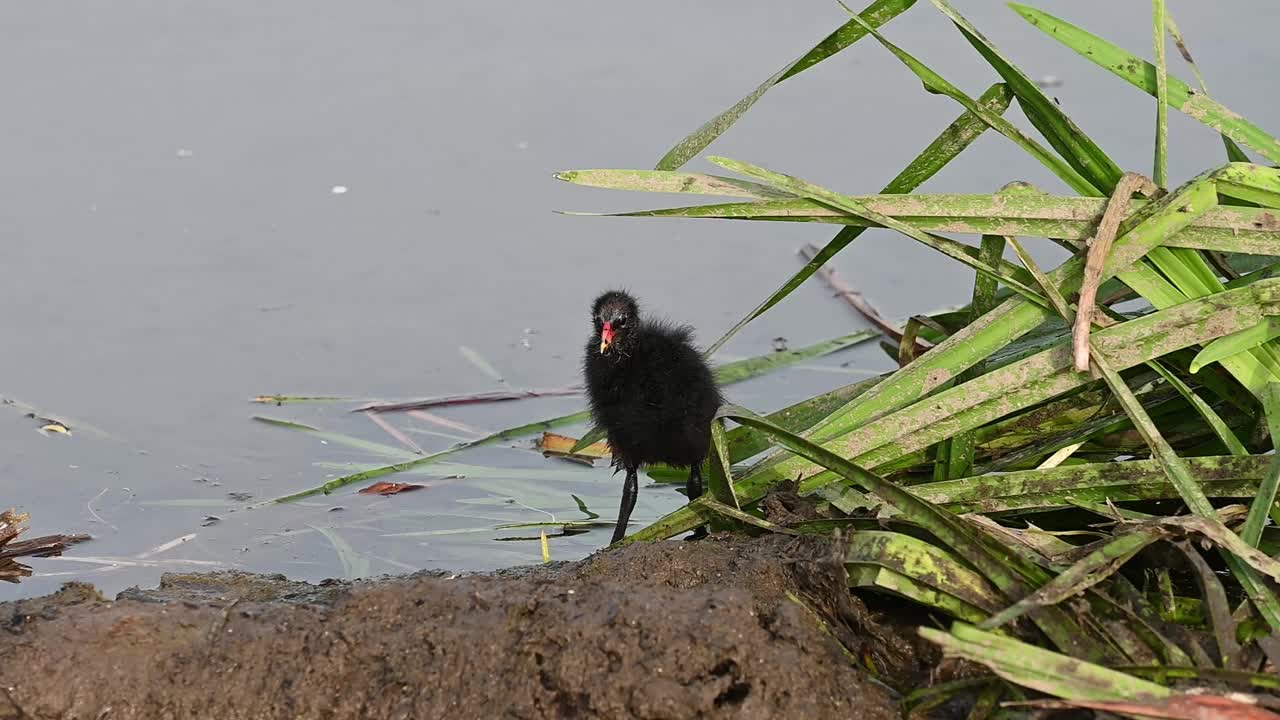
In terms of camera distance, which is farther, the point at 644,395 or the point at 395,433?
the point at 395,433

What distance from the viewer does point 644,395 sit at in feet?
14.4

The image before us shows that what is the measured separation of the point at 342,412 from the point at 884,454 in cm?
252

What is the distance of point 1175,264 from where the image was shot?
3.17 meters

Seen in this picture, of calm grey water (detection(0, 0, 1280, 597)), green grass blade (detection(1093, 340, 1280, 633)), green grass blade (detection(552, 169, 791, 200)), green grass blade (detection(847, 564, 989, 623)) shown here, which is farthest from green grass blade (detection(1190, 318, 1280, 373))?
calm grey water (detection(0, 0, 1280, 597))

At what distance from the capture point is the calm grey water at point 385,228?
184 inches

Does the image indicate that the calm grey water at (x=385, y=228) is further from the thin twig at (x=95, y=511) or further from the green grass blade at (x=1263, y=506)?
the green grass blade at (x=1263, y=506)

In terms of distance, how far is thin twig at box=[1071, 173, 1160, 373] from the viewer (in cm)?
300

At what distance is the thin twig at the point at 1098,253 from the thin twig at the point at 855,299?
1978 mm

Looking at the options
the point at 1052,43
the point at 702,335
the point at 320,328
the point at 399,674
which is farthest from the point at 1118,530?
the point at 1052,43

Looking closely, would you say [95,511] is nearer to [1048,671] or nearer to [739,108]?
[739,108]

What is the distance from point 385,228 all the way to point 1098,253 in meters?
3.77

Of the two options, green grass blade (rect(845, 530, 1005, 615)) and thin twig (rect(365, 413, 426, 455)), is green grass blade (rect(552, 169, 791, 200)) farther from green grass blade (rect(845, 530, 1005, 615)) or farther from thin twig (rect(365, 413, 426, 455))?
thin twig (rect(365, 413, 426, 455))

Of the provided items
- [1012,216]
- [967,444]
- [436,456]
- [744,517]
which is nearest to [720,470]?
[744,517]

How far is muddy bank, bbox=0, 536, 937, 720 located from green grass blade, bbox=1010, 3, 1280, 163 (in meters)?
1.42
